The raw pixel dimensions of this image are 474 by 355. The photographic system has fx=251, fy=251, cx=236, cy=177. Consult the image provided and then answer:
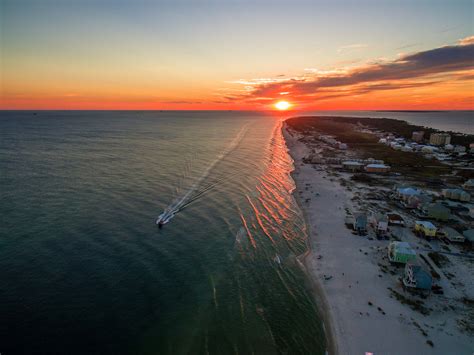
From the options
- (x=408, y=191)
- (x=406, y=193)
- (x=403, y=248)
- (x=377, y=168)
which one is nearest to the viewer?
(x=403, y=248)

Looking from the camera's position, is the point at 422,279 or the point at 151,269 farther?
the point at 151,269

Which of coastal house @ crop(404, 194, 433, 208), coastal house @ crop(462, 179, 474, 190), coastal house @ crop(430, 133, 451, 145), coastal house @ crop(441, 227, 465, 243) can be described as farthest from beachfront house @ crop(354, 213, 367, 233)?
coastal house @ crop(430, 133, 451, 145)

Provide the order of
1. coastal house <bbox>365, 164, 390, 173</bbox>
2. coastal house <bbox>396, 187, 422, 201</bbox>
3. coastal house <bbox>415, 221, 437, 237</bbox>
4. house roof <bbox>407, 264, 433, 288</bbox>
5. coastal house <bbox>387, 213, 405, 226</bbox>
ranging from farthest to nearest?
coastal house <bbox>365, 164, 390, 173</bbox>
coastal house <bbox>396, 187, 422, 201</bbox>
coastal house <bbox>387, 213, 405, 226</bbox>
coastal house <bbox>415, 221, 437, 237</bbox>
house roof <bbox>407, 264, 433, 288</bbox>

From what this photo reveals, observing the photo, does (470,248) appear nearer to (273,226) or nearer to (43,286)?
(273,226)

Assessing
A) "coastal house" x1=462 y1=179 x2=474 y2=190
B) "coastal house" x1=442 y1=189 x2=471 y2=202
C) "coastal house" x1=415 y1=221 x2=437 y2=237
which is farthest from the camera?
"coastal house" x1=462 y1=179 x2=474 y2=190

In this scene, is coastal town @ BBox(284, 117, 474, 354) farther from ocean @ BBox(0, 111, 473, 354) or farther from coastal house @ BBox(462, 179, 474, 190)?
ocean @ BBox(0, 111, 473, 354)

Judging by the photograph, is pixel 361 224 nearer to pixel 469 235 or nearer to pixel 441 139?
pixel 469 235

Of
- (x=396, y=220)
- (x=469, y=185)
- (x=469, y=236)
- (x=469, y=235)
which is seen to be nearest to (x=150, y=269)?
(x=396, y=220)
